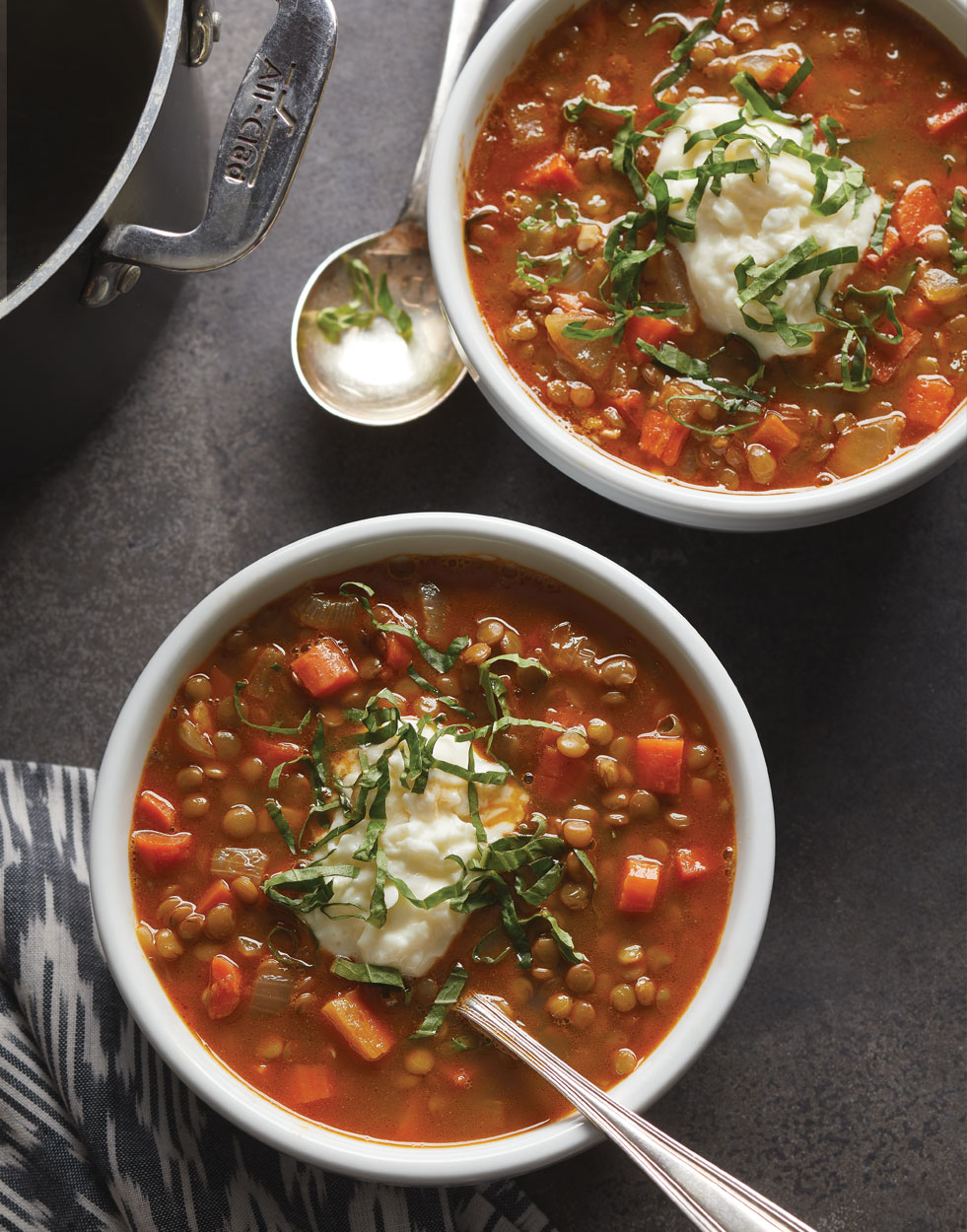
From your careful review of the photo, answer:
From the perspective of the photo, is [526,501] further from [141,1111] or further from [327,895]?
A: [141,1111]

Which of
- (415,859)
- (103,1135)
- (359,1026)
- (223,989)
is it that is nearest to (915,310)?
(415,859)

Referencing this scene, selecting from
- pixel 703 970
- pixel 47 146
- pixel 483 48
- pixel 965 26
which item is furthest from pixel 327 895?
pixel 965 26

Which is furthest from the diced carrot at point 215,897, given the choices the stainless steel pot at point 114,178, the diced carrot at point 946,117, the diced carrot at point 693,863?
the diced carrot at point 946,117

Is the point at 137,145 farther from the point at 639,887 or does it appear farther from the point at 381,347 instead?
the point at 639,887

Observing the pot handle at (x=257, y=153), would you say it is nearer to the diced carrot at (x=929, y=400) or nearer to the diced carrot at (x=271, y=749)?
the diced carrot at (x=271, y=749)

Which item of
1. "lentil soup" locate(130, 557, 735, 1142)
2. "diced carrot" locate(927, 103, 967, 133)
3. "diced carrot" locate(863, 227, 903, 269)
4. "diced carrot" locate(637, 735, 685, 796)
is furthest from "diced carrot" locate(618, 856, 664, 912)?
"diced carrot" locate(927, 103, 967, 133)

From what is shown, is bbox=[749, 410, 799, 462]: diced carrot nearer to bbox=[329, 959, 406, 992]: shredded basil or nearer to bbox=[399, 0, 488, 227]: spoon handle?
bbox=[399, 0, 488, 227]: spoon handle
